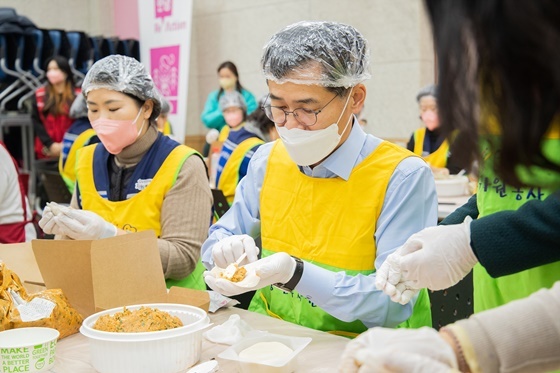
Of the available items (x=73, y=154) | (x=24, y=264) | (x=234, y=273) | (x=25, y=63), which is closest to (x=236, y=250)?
(x=234, y=273)

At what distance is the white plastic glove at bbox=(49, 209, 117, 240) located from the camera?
6.86 ft

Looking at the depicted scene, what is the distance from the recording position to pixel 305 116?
1883 mm

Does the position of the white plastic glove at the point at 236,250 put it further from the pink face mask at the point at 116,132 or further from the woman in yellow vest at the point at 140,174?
the pink face mask at the point at 116,132

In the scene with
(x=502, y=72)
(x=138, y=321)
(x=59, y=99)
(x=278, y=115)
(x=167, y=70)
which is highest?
(x=167, y=70)

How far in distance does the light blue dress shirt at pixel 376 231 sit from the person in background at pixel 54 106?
16.8 feet

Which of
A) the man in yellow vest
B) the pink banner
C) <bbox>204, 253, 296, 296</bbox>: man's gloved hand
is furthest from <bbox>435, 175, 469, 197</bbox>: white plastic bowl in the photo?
the pink banner

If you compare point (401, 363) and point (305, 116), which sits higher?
point (305, 116)

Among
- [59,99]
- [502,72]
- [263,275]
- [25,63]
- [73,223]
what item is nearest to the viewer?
[502,72]

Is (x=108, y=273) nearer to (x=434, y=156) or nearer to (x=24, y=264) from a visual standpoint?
(x=24, y=264)

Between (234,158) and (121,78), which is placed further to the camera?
(234,158)

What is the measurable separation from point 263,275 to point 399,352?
29.7 inches

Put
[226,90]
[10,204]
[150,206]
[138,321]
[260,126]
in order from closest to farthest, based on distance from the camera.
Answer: [138,321], [150,206], [10,204], [260,126], [226,90]

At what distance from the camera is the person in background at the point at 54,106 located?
21.4ft

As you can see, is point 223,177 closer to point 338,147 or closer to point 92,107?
point 92,107
